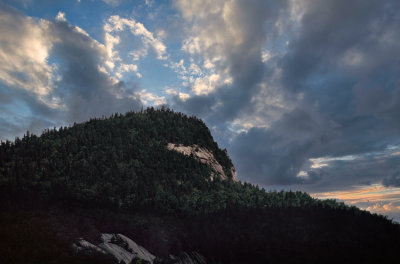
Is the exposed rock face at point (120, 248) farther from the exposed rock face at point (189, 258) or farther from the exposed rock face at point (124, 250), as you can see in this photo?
the exposed rock face at point (189, 258)

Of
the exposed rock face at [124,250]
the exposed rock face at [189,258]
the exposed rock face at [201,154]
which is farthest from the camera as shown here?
the exposed rock face at [201,154]

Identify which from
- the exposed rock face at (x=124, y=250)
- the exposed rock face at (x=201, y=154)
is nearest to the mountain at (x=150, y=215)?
the exposed rock face at (x=124, y=250)

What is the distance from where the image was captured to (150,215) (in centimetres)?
4991

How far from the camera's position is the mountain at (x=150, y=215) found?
3322 cm

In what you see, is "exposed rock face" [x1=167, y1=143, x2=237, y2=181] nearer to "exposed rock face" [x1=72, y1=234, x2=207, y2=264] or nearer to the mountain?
the mountain

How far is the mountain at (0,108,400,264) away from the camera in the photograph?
3322 centimetres

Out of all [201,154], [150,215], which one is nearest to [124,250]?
[150,215]

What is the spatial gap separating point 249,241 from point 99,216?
24557mm

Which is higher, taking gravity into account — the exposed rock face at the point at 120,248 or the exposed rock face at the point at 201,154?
the exposed rock face at the point at 201,154

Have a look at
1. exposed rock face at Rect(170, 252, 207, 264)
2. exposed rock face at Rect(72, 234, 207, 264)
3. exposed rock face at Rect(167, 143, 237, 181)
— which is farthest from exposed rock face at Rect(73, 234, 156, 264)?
exposed rock face at Rect(167, 143, 237, 181)

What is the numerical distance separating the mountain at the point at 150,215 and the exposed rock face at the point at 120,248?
157mm

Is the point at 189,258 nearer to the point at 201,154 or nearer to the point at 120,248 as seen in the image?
the point at 120,248

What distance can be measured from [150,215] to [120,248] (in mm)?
15569

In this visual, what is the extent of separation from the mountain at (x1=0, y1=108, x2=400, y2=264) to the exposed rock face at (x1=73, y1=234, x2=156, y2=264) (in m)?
→ 0.16
